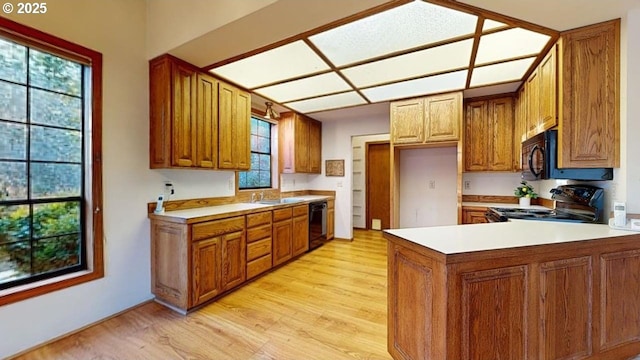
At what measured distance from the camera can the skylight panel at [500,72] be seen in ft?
8.61

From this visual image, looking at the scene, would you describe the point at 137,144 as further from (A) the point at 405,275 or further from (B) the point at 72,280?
(A) the point at 405,275

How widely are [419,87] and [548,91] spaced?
1333 millimetres

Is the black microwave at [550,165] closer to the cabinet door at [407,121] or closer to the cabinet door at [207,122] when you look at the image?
the cabinet door at [407,121]

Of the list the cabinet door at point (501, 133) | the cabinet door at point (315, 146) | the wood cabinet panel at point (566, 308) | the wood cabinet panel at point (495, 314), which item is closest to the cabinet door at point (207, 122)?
the cabinet door at point (315, 146)

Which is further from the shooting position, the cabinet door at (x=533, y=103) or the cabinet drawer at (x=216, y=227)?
the cabinet door at (x=533, y=103)

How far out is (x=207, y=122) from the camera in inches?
111

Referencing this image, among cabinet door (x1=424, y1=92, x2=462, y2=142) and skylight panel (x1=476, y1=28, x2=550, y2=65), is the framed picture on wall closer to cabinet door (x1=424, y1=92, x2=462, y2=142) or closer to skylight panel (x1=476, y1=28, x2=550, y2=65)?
cabinet door (x1=424, y1=92, x2=462, y2=142)

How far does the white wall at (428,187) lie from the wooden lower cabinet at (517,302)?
2992 millimetres

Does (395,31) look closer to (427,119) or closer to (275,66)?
(275,66)

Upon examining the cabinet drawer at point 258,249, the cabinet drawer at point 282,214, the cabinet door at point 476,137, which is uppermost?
the cabinet door at point 476,137

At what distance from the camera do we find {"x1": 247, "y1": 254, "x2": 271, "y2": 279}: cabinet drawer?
2997 millimetres

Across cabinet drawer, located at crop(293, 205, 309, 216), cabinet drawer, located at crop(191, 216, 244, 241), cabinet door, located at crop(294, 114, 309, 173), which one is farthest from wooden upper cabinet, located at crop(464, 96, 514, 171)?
cabinet drawer, located at crop(191, 216, 244, 241)

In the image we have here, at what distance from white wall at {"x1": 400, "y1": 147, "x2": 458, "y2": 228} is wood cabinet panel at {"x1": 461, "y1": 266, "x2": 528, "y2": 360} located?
134 inches

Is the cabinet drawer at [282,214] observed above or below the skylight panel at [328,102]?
below
